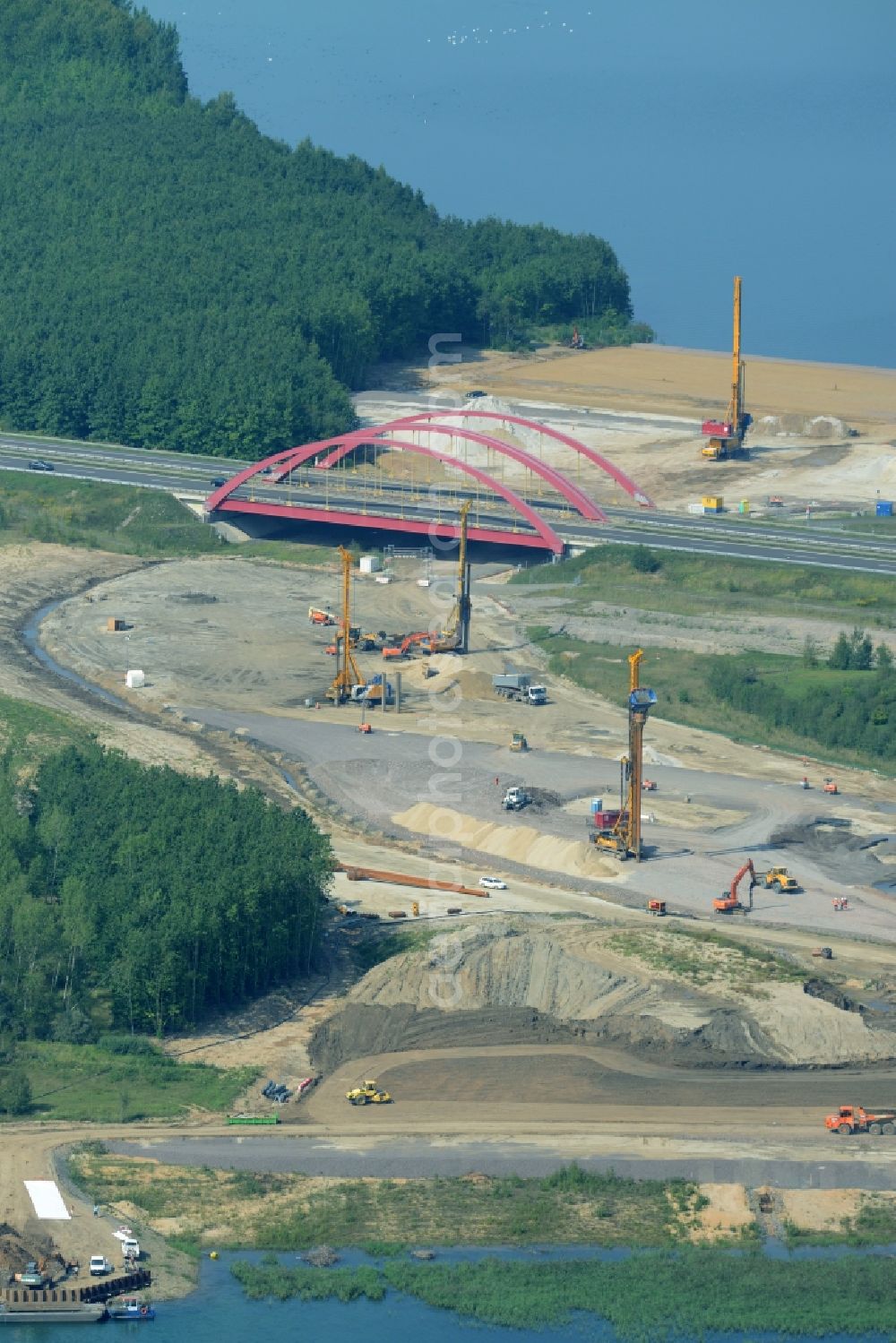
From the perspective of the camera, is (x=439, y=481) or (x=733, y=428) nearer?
(x=439, y=481)

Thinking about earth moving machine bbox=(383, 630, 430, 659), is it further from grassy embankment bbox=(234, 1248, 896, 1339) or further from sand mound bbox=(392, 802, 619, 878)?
grassy embankment bbox=(234, 1248, 896, 1339)

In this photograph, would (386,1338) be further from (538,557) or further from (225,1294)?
(538,557)

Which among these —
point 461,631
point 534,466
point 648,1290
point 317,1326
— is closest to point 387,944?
point 317,1326

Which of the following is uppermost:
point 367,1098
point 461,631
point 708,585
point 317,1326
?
point 708,585

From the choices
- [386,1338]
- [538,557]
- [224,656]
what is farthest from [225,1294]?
[538,557]

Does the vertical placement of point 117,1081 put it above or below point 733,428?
below

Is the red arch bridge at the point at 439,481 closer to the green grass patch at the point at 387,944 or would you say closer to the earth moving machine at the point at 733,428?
the earth moving machine at the point at 733,428

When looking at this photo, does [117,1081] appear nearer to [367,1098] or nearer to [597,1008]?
[367,1098]

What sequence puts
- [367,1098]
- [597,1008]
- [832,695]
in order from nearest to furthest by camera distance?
[367,1098] < [597,1008] < [832,695]

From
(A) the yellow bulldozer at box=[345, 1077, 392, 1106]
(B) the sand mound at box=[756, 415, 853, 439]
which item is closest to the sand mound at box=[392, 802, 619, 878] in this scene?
(A) the yellow bulldozer at box=[345, 1077, 392, 1106]
